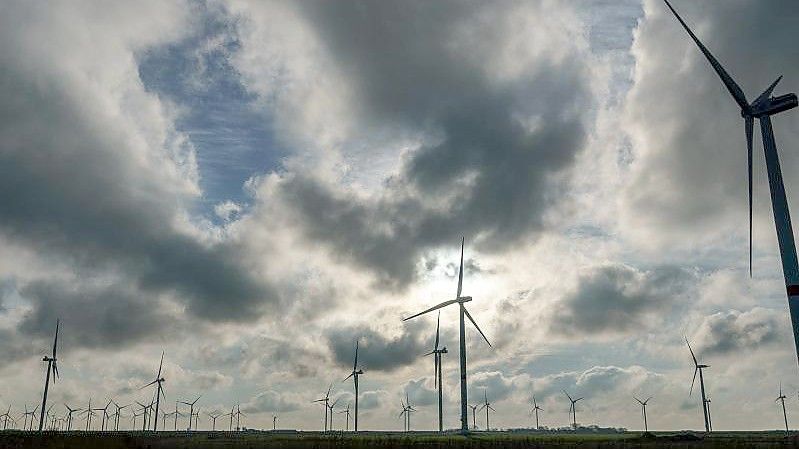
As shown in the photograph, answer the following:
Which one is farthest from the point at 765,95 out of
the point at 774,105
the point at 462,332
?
the point at 462,332

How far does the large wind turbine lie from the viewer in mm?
63969

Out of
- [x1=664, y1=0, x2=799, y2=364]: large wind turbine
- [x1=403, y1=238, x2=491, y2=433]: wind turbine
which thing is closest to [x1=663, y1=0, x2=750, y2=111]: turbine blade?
[x1=664, y1=0, x2=799, y2=364]: large wind turbine

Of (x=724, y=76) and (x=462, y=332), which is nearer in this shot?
(x=724, y=76)

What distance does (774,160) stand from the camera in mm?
71375

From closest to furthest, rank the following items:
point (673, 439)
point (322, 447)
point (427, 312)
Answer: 1. point (322, 447)
2. point (673, 439)
3. point (427, 312)

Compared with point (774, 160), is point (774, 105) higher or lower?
higher

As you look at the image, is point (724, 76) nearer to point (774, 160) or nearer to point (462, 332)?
point (774, 160)

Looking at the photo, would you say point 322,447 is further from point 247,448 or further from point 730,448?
point 730,448

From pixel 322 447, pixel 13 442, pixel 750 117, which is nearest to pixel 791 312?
pixel 750 117

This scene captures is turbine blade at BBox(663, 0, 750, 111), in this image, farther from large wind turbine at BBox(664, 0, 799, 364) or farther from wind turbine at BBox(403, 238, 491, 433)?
wind turbine at BBox(403, 238, 491, 433)

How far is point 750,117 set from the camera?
7719cm

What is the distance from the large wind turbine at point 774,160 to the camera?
63969 mm

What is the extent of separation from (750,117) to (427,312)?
11779 cm

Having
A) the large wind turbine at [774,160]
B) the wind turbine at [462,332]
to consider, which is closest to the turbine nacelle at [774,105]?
the large wind turbine at [774,160]
